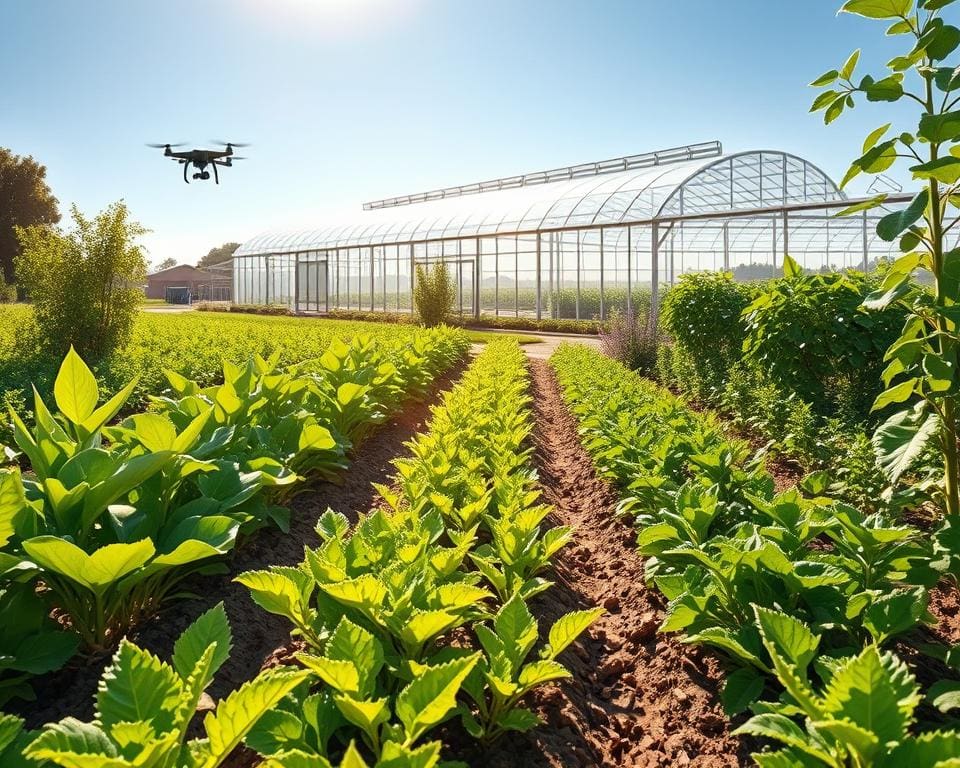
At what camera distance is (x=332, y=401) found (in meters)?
4.70

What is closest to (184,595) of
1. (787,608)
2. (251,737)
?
(251,737)

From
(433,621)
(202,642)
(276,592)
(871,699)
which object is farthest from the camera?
(276,592)

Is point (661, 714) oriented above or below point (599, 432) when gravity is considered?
below

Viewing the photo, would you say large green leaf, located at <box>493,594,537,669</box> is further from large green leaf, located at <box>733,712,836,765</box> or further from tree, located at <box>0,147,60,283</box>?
tree, located at <box>0,147,60,283</box>

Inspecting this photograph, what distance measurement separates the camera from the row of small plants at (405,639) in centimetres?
155

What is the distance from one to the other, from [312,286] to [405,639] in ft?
106

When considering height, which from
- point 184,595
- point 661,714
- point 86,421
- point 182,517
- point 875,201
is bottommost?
point 661,714

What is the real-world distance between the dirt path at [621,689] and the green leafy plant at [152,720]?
83cm

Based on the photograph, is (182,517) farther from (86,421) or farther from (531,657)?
(531,657)

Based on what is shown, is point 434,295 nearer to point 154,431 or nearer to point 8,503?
point 154,431

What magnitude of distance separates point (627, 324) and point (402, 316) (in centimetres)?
1469

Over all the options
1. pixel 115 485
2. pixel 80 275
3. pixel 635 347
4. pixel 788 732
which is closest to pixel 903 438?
pixel 788 732

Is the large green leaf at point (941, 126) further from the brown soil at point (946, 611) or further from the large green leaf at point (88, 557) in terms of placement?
the large green leaf at point (88, 557)

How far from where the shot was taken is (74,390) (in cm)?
272
